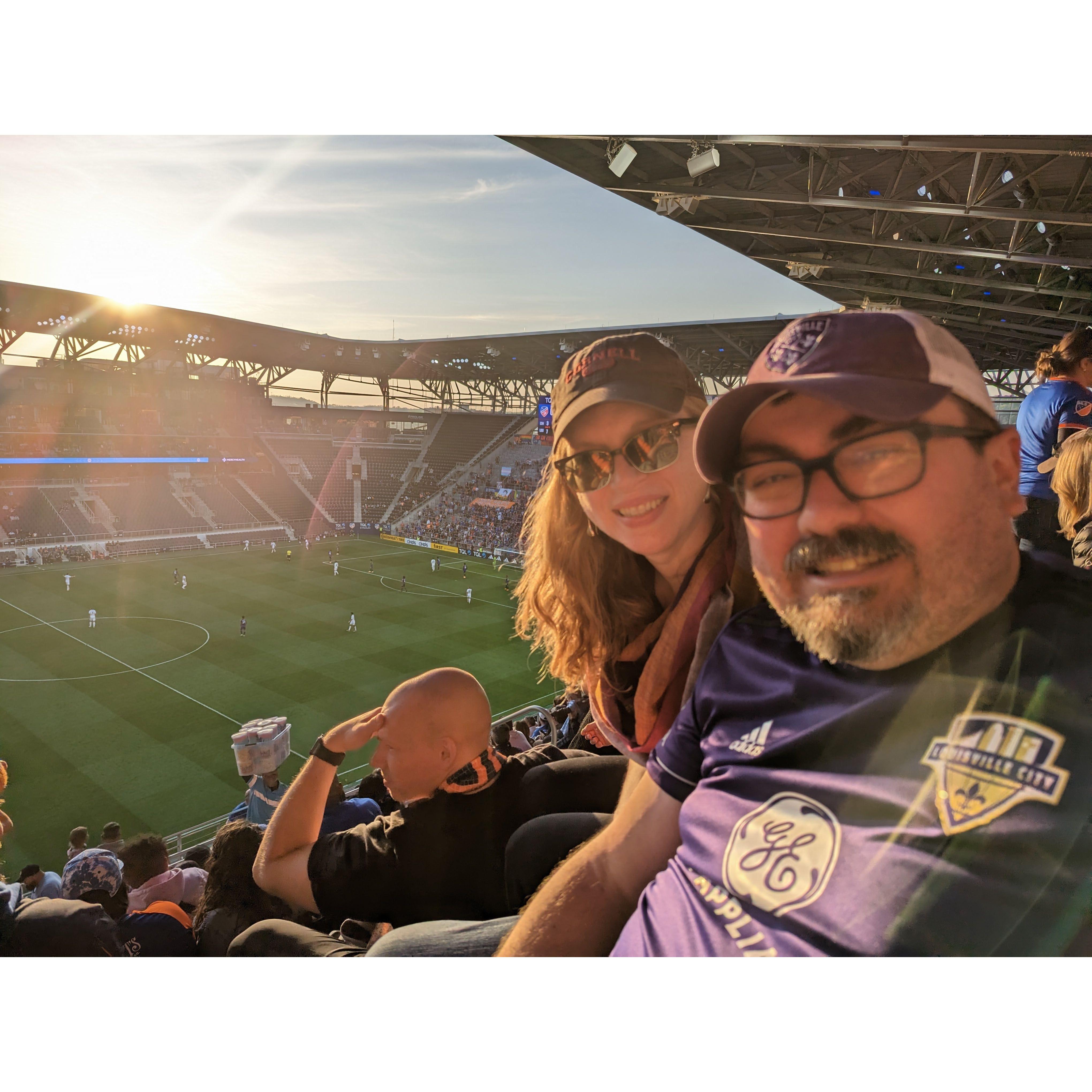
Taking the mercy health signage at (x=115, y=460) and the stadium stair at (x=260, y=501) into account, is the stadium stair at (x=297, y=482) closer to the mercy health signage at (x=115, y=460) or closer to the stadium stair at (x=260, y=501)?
the mercy health signage at (x=115, y=460)

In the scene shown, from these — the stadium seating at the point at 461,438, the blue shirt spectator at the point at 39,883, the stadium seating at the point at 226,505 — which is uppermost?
the stadium seating at the point at 461,438

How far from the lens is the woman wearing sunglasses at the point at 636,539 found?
1804 millimetres

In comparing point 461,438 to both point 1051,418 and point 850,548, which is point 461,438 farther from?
point 850,548

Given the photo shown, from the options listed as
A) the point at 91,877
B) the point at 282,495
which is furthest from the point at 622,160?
the point at 282,495

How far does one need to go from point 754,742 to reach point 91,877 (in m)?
4.26

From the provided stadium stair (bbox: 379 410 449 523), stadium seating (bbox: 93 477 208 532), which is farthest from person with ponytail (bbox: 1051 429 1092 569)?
stadium stair (bbox: 379 410 449 523)

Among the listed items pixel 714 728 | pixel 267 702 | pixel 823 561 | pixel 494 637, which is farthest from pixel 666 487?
pixel 494 637

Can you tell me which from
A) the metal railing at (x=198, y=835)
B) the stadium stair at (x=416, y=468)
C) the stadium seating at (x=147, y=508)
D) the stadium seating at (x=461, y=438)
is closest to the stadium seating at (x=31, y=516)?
the stadium seating at (x=147, y=508)

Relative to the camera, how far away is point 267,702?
44.9 feet

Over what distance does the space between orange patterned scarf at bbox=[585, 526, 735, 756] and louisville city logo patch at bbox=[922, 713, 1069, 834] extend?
0.66 m

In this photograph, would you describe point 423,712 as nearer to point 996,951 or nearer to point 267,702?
point 996,951

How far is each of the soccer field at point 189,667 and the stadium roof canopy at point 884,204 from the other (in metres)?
9.63

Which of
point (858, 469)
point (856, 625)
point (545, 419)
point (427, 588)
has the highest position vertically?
point (545, 419)

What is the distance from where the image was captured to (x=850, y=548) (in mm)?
1359
